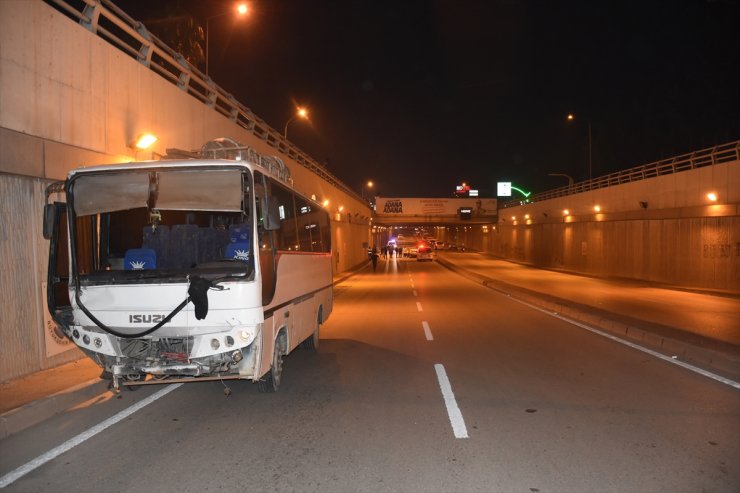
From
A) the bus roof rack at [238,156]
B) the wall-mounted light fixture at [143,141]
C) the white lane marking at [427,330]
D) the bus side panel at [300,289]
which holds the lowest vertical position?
the white lane marking at [427,330]

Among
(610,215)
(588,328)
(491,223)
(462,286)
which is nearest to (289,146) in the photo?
(462,286)

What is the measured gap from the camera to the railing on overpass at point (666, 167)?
2431cm

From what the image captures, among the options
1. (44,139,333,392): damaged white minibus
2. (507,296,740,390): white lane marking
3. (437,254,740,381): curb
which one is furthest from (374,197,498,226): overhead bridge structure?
(44,139,333,392): damaged white minibus

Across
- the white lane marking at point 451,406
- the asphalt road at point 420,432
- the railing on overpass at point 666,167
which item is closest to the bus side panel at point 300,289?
the asphalt road at point 420,432

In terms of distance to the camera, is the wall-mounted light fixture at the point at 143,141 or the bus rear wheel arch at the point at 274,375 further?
the wall-mounted light fixture at the point at 143,141

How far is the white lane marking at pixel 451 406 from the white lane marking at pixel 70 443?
4.03m

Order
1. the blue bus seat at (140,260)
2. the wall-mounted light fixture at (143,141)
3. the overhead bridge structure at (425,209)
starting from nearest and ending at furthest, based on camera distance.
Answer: the blue bus seat at (140,260) → the wall-mounted light fixture at (143,141) → the overhead bridge structure at (425,209)

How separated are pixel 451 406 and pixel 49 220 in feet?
18.3

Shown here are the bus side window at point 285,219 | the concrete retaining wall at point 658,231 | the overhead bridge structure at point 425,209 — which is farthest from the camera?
the overhead bridge structure at point 425,209

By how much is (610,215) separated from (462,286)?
12604 mm

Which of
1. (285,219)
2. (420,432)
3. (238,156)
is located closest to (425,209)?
(238,156)

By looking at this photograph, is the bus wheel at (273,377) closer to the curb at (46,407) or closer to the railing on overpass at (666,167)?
the curb at (46,407)

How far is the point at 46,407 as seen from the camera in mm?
6793

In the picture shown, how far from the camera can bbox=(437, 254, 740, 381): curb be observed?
907 cm
